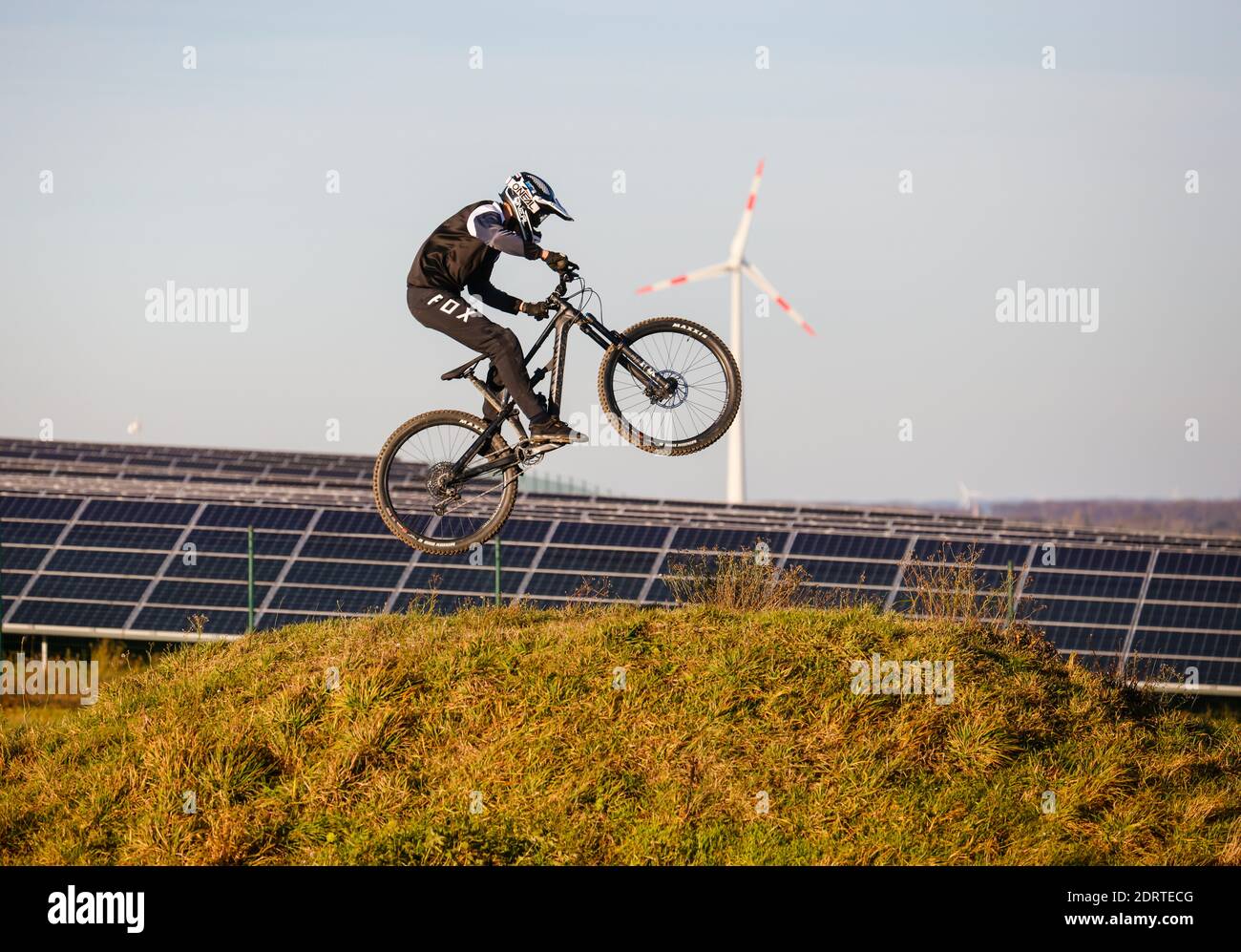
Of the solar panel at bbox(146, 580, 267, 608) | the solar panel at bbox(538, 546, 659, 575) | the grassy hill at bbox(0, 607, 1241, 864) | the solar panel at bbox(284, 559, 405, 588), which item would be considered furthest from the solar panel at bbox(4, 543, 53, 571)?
the grassy hill at bbox(0, 607, 1241, 864)

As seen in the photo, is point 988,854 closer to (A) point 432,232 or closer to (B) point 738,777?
(B) point 738,777

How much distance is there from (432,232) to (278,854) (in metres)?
8.03

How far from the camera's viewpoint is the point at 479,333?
18.3 metres

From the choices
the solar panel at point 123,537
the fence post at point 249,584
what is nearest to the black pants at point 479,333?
the fence post at point 249,584

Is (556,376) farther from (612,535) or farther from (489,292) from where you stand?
(612,535)

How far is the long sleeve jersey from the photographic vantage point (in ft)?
59.8

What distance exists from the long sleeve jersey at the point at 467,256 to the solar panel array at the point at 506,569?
1340 cm

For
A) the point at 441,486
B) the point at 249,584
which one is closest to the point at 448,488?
the point at 441,486

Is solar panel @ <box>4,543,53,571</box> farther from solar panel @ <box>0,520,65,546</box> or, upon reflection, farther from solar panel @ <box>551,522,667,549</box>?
solar panel @ <box>551,522,667,549</box>

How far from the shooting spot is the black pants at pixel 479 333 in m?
18.2

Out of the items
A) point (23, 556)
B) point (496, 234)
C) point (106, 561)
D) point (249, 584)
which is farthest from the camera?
point (23, 556)

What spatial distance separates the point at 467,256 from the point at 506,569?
59.1 ft

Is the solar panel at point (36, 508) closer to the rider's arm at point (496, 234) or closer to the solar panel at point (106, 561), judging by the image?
the solar panel at point (106, 561)

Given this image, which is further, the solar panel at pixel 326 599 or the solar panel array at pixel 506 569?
the solar panel array at pixel 506 569
